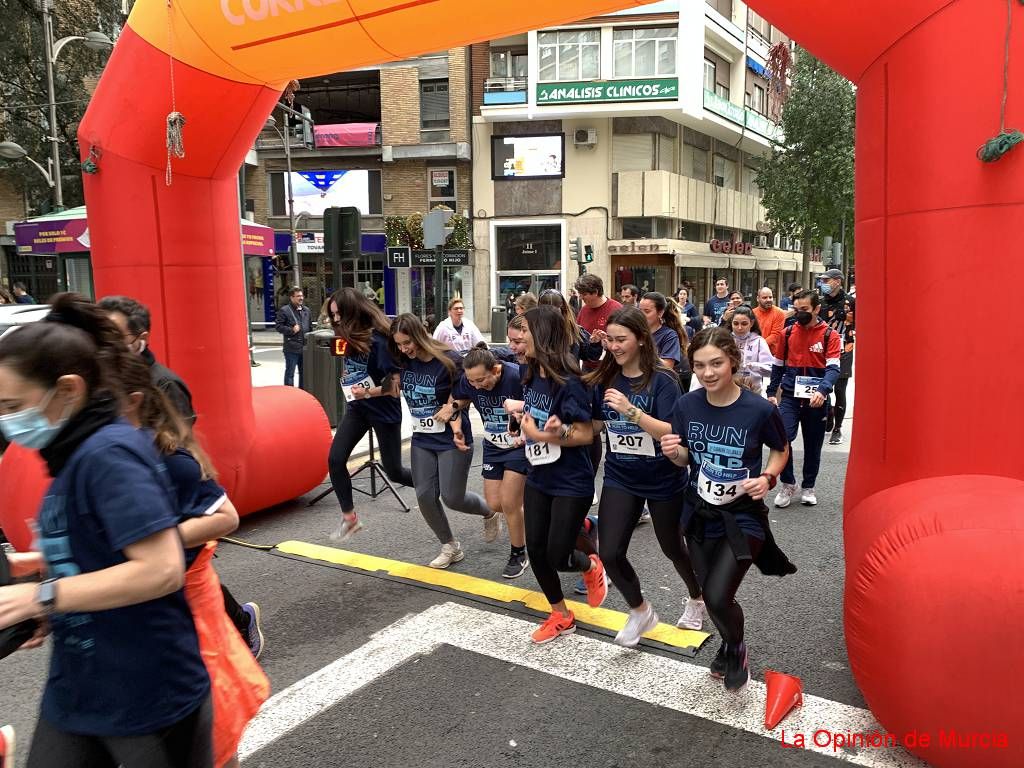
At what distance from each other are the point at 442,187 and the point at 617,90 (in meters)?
7.68

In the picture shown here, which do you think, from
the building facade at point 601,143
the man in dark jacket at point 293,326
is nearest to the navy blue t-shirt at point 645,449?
the man in dark jacket at point 293,326

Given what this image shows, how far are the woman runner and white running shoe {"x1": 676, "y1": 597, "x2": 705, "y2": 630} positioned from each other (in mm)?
349

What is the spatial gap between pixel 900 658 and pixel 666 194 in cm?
2845

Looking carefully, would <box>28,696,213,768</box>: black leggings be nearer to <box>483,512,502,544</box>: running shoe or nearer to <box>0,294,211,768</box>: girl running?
<box>0,294,211,768</box>: girl running

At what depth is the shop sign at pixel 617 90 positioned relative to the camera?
28531 mm

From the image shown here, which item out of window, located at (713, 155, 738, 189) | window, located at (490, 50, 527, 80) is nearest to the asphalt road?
window, located at (490, 50, 527, 80)

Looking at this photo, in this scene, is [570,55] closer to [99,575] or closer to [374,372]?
[374,372]

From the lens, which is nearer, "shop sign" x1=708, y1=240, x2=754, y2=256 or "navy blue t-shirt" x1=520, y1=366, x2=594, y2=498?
"navy blue t-shirt" x1=520, y1=366, x2=594, y2=498

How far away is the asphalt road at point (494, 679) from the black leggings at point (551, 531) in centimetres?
39

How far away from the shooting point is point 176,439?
2.35 m

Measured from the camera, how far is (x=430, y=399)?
17.2 ft

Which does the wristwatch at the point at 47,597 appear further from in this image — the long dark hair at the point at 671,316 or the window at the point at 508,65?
the window at the point at 508,65

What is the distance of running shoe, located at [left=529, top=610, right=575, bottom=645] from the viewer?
13.8ft

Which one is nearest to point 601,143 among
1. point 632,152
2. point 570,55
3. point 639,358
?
point 632,152
